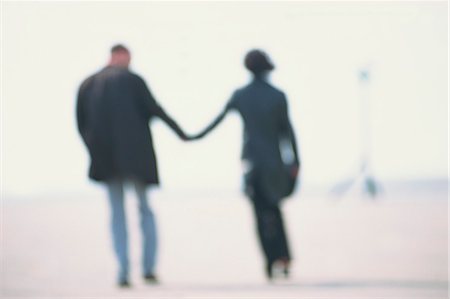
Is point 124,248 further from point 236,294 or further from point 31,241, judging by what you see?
point 31,241

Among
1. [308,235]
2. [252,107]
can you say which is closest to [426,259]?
[252,107]

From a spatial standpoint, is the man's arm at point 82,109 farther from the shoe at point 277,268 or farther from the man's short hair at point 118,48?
the shoe at point 277,268

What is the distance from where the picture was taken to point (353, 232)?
1173cm

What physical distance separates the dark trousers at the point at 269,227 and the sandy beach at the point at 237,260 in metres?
0.20

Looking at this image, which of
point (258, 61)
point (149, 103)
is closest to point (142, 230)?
point (149, 103)

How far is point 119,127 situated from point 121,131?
3cm

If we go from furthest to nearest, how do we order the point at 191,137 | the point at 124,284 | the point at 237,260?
the point at 237,260 → the point at 191,137 → the point at 124,284

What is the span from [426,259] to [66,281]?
2902mm

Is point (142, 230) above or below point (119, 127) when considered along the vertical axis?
below

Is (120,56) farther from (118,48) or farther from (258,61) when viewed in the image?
(258,61)

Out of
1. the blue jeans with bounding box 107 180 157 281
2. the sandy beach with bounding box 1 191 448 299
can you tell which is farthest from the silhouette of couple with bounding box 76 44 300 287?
the sandy beach with bounding box 1 191 448 299

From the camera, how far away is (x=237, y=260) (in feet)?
30.4

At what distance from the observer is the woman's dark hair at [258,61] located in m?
7.27

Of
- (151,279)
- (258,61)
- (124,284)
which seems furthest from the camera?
(258,61)
